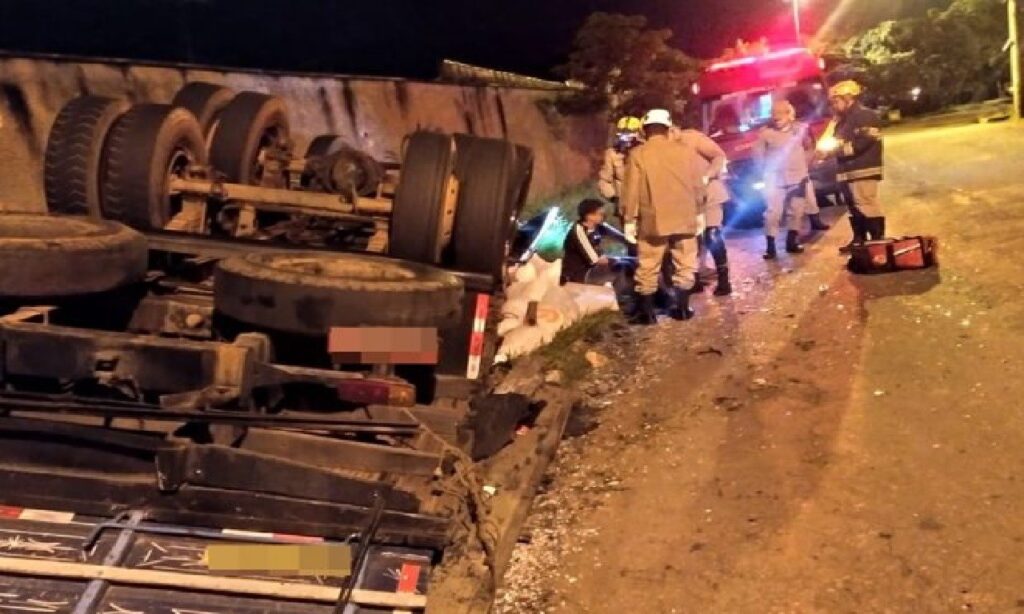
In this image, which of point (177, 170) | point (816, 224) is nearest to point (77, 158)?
point (177, 170)

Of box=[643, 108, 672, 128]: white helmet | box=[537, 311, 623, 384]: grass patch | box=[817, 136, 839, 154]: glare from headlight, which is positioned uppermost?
box=[643, 108, 672, 128]: white helmet

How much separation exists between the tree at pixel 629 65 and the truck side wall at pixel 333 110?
1.67 m

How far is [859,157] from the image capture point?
8484mm

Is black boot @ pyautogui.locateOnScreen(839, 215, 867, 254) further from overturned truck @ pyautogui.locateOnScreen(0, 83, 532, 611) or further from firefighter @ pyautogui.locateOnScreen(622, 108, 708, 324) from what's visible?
overturned truck @ pyautogui.locateOnScreen(0, 83, 532, 611)

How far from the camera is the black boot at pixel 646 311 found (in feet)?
23.8

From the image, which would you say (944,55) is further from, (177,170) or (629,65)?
(177,170)

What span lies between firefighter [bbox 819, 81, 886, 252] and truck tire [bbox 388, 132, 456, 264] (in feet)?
15.3

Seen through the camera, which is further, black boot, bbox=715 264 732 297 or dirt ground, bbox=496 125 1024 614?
black boot, bbox=715 264 732 297

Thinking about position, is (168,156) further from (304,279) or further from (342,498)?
(342,498)

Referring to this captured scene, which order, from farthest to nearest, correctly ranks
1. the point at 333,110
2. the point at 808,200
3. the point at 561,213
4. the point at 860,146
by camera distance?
the point at 333,110
the point at 561,213
the point at 808,200
the point at 860,146

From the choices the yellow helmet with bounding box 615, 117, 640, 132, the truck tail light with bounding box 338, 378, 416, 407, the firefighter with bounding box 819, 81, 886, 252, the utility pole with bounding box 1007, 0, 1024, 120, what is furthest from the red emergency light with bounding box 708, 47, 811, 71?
the truck tail light with bounding box 338, 378, 416, 407

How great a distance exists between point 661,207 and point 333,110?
561 cm

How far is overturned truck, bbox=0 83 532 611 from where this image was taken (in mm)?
2998

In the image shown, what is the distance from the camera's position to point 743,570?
3.63 m
